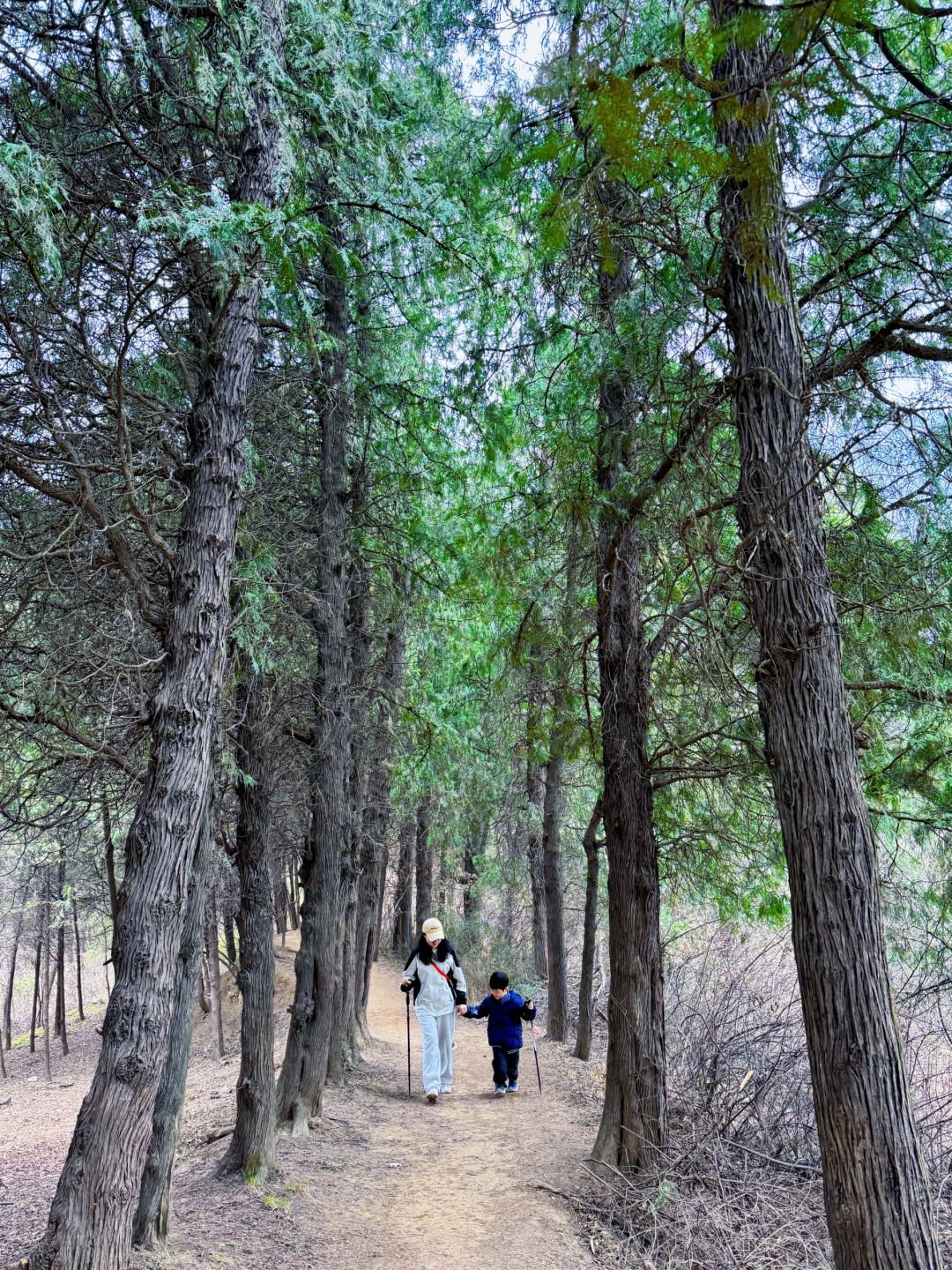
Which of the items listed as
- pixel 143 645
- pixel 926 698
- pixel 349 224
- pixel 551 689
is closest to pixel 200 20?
pixel 349 224

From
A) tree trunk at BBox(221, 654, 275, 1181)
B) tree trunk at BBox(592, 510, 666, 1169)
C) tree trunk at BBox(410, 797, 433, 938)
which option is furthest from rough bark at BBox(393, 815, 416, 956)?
tree trunk at BBox(592, 510, 666, 1169)

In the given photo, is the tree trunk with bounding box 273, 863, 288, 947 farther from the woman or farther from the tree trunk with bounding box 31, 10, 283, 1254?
the tree trunk with bounding box 31, 10, 283, 1254

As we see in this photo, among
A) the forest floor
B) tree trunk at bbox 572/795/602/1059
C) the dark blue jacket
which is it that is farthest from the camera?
tree trunk at bbox 572/795/602/1059

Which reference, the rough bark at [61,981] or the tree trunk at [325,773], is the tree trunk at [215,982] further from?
the tree trunk at [325,773]

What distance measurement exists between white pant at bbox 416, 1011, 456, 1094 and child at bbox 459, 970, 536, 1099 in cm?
45

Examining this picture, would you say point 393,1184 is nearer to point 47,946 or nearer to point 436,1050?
point 436,1050

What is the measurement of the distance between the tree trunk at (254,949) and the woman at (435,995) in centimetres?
331

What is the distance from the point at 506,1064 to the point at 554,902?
2.78m

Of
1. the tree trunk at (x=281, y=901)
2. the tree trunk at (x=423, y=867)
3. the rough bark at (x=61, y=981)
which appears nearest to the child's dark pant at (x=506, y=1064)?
the tree trunk at (x=423, y=867)

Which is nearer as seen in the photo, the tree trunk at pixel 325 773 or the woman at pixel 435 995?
the tree trunk at pixel 325 773

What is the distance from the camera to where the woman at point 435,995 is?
34.4ft

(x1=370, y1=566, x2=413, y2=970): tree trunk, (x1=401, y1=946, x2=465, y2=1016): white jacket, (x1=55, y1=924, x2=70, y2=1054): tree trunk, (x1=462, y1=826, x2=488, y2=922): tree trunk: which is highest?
(x1=370, y1=566, x2=413, y2=970): tree trunk

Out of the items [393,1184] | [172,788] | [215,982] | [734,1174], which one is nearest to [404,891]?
[215,982]

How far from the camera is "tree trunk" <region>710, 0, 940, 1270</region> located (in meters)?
3.83
